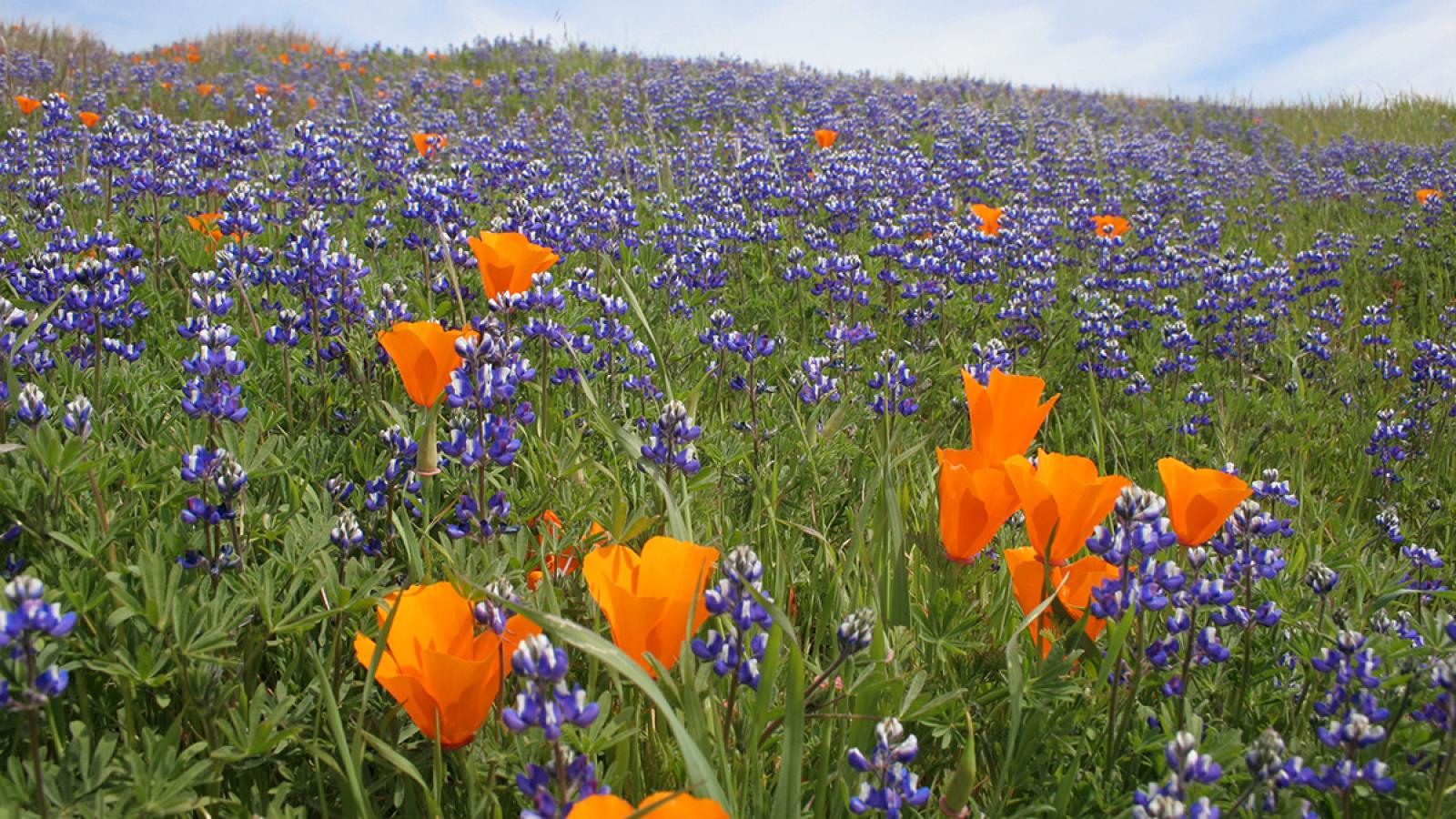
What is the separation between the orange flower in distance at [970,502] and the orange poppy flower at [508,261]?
1.23 m

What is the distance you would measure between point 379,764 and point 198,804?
36cm

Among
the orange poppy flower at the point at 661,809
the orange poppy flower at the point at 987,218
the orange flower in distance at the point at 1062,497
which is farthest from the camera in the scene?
the orange poppy flower at the point at 987,218

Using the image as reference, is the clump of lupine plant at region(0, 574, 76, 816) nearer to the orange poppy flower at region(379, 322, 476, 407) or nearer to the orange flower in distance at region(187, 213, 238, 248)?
the orange poppy flower at region(379, 322, 476, 407)

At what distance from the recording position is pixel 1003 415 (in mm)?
1796

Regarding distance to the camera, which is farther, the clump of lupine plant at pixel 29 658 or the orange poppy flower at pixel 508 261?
the orange poppy flower at pixel 508 261

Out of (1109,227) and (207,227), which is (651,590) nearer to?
(207,227)

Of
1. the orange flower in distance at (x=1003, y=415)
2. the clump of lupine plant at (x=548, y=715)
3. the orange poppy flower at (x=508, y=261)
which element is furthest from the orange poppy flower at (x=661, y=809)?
the orange poppy flower at (x=508, y=261)

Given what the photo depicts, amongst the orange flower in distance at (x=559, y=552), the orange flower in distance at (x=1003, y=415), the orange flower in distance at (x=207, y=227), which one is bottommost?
the orange flower in distance at (x=559, y=552)

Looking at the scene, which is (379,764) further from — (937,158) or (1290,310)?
(937,158)

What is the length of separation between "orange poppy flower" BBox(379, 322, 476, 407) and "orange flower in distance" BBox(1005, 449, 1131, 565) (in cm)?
111

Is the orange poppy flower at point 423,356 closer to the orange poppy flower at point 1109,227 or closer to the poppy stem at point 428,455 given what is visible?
the poppy stem at point 428,455

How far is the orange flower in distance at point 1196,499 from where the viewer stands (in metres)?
1.65

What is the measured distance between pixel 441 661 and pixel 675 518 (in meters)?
0.62

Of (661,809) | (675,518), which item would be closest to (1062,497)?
(675,518)
